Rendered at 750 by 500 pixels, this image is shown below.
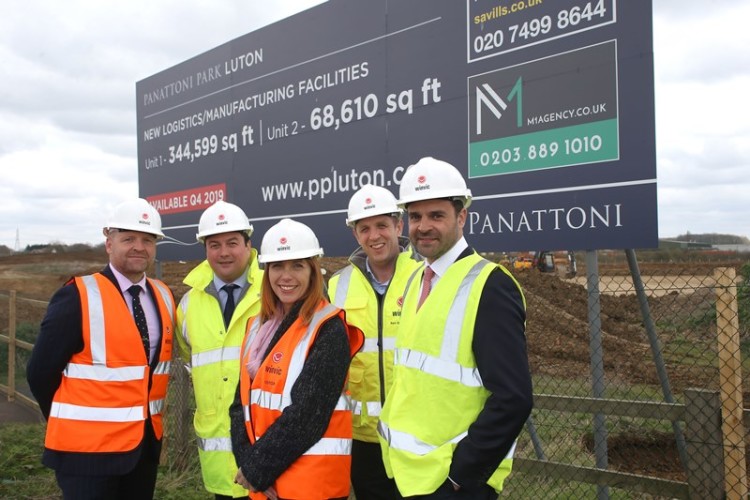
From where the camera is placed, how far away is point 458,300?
7.74 ft

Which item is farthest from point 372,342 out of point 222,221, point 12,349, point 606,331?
point 606,331

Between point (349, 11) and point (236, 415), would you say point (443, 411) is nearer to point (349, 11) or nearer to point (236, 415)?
point (236, 415)

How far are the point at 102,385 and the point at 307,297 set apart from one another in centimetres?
122

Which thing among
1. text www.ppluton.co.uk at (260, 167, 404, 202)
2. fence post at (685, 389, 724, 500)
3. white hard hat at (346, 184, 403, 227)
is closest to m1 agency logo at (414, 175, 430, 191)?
white hard hat at (346, 184, 403, 227)

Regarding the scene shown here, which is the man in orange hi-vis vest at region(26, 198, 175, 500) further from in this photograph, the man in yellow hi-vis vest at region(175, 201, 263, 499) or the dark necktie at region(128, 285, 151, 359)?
the man in yellow hi-vis vest at region(175, 201, 263, 499)

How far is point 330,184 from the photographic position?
6.13 metres

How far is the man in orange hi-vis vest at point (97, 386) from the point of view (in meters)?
3.17

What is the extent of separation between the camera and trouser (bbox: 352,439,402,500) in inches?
131

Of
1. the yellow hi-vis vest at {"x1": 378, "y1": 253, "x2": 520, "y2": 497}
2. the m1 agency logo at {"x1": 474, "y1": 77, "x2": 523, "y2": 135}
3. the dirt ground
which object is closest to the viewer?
the yellow hi-vis vest at {"x1": 378, "y1": 253, "x2": 520, "y2": 497}

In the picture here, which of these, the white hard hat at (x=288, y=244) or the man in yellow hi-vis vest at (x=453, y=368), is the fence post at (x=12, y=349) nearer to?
the white hard hat at (x=288, y=244)

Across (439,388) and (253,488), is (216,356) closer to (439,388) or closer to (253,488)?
(253,488)

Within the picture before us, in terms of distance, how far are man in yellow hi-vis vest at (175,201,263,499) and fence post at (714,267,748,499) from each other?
2.52 meters

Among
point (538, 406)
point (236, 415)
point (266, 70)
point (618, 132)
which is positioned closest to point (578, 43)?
point (618, 132)

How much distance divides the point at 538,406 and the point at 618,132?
1822mm
